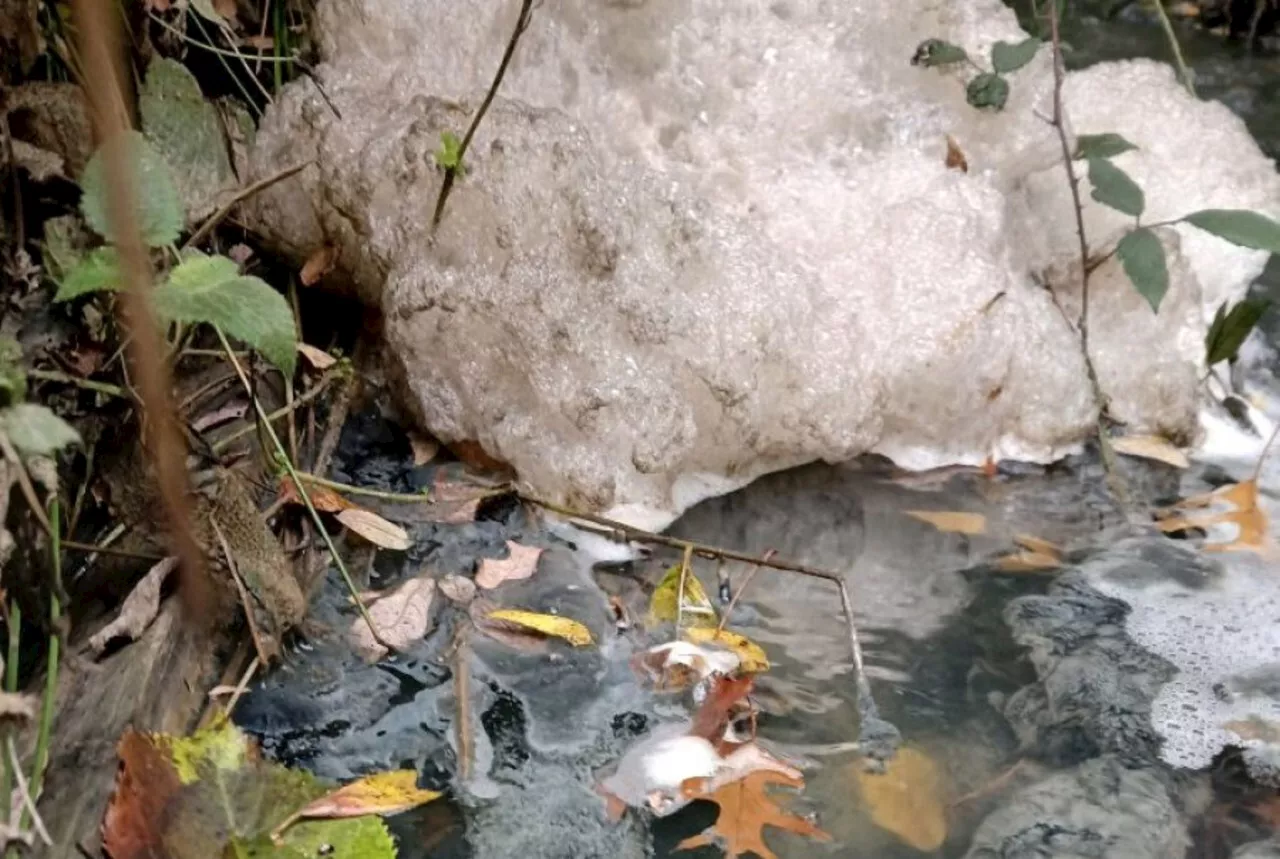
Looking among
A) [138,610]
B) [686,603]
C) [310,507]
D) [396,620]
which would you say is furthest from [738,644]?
[138,610]

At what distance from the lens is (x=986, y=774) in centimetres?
162

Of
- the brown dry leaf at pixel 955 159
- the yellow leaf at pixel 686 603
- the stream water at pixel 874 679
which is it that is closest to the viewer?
the stream water at pixel 874 679

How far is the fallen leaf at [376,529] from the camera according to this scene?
6.28 feet

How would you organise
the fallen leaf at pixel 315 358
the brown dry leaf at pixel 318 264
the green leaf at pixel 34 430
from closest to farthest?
the green leaf at pixel 34 430 → the fallen leaf at pixel 315 358 → the brown dry leaf at pixel 318 264

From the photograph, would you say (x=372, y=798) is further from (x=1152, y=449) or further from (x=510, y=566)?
(x=1152, y=449)

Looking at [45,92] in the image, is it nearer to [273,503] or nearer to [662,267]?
[273,503]

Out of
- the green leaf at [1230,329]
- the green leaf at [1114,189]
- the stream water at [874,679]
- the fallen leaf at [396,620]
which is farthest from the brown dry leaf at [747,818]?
the green leaf at [1230,329]

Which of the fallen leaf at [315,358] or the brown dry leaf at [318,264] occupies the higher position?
the brown dry leaf at [318,264]

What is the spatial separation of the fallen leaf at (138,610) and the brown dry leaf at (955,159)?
5.82ft

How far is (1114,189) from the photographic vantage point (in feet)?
7.68

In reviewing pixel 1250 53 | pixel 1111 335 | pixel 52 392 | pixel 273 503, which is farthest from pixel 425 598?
pixel 1250 53

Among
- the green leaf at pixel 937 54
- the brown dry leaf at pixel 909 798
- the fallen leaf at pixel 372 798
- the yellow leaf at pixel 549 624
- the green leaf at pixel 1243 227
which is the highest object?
the green leaf at pixel 937 54

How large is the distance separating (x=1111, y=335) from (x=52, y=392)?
200 cm

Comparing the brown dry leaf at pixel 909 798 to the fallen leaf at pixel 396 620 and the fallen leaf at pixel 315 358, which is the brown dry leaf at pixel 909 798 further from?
the fallen leaf at pixel 315 358
